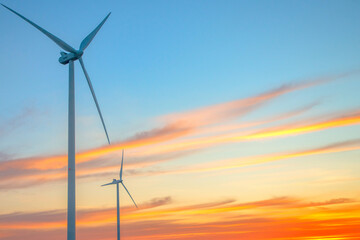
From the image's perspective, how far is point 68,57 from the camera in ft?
228

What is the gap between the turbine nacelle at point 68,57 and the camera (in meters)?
69.4

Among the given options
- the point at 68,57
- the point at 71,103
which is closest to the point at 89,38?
the point at 68,57

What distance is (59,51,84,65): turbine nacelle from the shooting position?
2734 inches

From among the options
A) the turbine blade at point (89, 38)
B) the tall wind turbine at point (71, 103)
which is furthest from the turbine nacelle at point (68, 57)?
the turbine blade at point (89, 38)

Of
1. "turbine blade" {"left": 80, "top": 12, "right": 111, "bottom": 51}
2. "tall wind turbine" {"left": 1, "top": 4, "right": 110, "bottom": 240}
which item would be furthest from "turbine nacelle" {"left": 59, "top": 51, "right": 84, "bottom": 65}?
"turbine blade" {"left": 80, "top": 12, "right": 111, "bottom": 51}

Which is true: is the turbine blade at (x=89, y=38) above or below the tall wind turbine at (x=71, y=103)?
above

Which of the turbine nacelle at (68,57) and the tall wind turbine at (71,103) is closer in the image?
the tall wind turbine at (71,103)

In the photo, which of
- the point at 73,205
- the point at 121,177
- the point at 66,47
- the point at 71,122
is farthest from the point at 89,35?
the point at 121,177

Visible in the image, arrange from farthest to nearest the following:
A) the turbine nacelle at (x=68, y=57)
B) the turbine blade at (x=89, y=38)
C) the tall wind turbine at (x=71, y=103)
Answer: the turbine blade at (x=89, y=38) → the turbine nacelle at (x=68, y=57) → the tall wind turbine at (x=71, y=103)

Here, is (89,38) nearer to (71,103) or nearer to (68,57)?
(68,57)

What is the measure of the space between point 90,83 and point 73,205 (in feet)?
71.9

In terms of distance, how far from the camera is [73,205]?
58156mm

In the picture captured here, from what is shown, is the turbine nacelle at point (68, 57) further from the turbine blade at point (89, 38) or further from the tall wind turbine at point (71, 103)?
the turbine blade at point (89, 38)

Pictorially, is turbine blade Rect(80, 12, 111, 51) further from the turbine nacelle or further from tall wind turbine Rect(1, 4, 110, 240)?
the turbine nacelle
